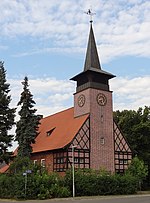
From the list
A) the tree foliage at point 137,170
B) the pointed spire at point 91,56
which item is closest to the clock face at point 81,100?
the pointed spire at point 91,56

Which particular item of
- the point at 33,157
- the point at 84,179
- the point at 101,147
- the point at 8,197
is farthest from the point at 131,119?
the point at 8,197

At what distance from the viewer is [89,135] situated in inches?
1613

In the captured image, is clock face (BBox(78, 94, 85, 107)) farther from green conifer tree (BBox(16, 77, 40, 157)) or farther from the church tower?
green conifer tree (BBox(16, 77, 40, 157))

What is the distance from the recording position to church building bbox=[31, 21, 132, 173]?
39969 mm

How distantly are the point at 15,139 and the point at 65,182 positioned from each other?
34.1 ft

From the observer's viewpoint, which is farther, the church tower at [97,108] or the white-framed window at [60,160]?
the church tower at [97,108]

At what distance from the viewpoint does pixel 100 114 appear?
140ft

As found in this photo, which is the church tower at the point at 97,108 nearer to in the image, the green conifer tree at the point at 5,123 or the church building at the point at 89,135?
the church building at the point at 89,135

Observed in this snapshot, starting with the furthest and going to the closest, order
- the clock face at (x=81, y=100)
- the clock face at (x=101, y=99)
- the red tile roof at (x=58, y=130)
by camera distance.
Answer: the clock face at (x=81, y=100), the clock face at (x=101, y=99), the red tile roof at (x=58, y=130)

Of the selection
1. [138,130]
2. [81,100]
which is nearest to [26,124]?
[81,100]

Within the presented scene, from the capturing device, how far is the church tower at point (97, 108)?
41344mm

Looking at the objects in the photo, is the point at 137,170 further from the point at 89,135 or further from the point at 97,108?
the point at 97,108

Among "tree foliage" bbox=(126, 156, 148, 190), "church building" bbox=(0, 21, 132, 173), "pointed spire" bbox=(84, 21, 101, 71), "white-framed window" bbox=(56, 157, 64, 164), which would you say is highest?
"pointed spire" bbox=(84, 21, 101, 71)

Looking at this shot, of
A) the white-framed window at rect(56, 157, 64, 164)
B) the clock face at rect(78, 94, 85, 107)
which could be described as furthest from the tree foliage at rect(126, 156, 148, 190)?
the clock face at rect(78, 94, 85, 107)
